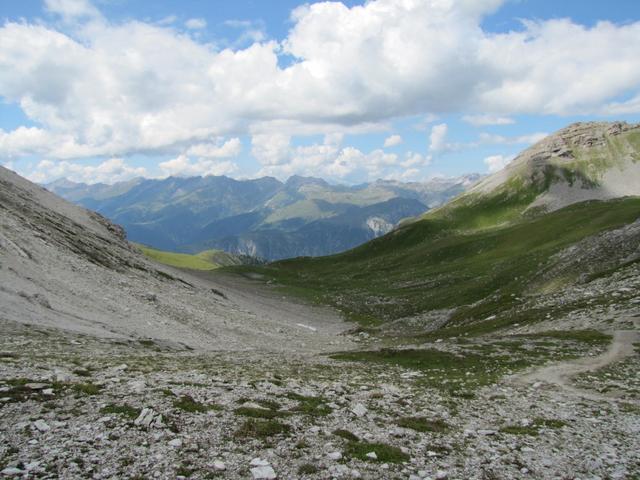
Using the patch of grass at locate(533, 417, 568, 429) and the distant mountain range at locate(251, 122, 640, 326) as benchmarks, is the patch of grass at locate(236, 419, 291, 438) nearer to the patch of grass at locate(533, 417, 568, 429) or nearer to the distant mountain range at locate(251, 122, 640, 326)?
the patch of grass at locate(533, 417, 568, 429)

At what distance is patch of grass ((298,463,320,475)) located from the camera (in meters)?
12.9

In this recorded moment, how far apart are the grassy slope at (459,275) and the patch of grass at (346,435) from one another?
3717 centimetres

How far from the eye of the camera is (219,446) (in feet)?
46.1

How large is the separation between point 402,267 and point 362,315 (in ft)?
198

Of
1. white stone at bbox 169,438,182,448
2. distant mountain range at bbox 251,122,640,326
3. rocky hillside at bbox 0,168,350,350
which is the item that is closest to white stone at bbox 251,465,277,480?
white stone at bbox 169,438,182,448

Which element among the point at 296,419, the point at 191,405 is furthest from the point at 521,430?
the point at 191,405

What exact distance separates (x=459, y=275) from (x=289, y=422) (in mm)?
94275

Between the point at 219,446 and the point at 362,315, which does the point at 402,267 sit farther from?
the point at 219,446

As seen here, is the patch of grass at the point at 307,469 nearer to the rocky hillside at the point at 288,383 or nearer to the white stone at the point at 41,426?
the rocky hillside at the point at 288,383

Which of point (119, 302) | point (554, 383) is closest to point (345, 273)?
point (119, 302)

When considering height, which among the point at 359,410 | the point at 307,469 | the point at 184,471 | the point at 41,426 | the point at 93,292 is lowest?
the point at 359,410

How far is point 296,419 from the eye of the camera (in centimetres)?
1730

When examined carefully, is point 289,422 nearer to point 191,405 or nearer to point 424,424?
point 191,405

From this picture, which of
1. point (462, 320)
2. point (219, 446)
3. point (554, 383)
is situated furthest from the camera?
point (462, 320)
